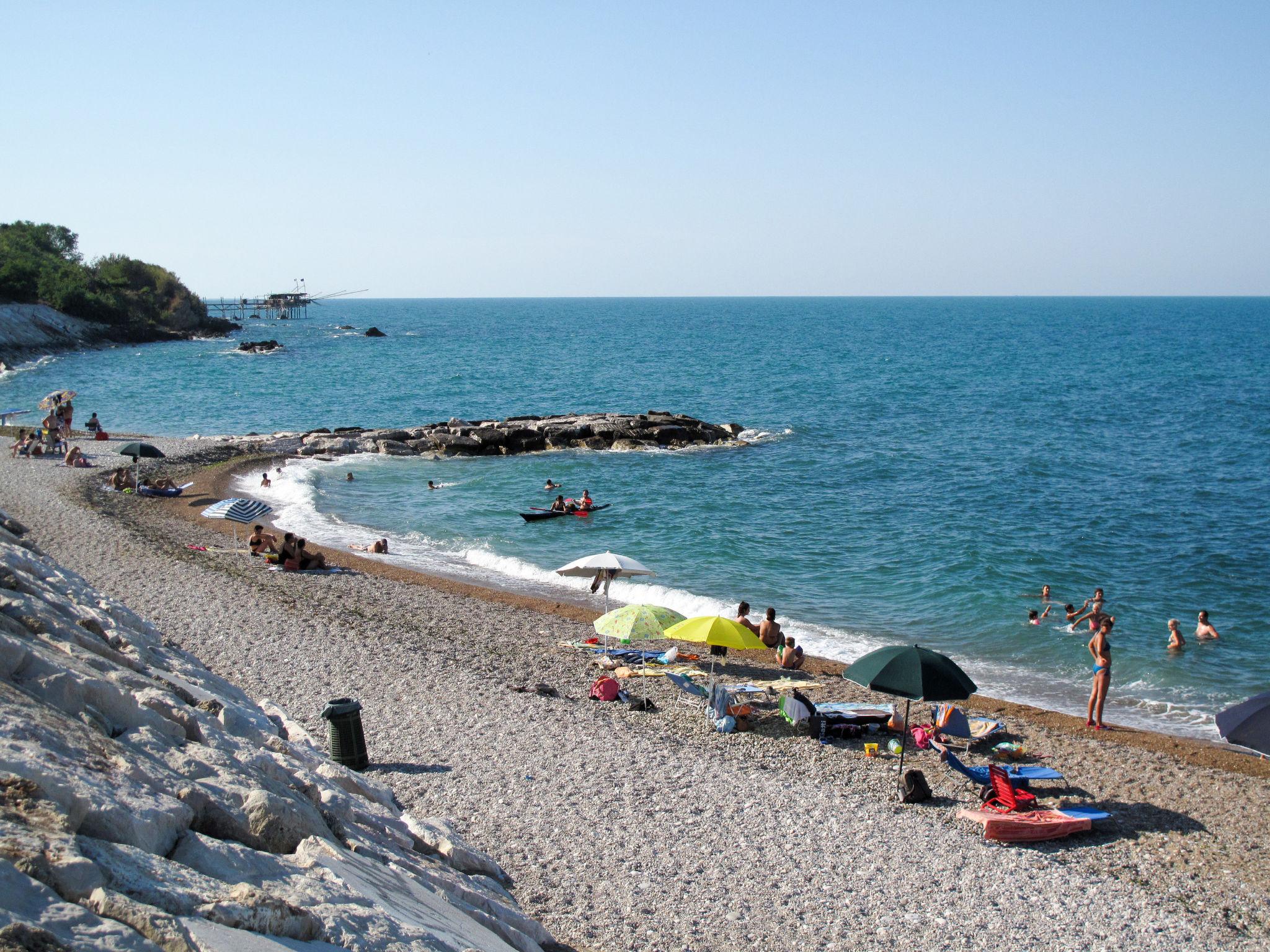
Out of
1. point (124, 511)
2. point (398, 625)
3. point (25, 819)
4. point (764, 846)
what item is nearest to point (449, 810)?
point (764, 846)

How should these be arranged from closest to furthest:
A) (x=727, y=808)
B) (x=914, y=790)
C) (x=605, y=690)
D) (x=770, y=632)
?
1. (x=727, y=808)
2. (x=914, y=790)
3. (x=605, y=690)
4. (x=770, y=632)

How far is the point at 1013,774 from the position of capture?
1294 centimetres

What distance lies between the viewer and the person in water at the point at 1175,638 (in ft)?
67.2

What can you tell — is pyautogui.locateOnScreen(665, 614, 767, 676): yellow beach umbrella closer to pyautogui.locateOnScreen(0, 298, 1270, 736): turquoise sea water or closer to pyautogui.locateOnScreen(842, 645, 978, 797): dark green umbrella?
pyautogui.locateOnScreen(842, 645, 978, 797): dark green umbrella

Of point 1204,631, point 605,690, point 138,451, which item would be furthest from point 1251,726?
point 138,451

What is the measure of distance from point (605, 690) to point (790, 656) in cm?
419

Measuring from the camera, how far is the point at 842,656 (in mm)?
20125

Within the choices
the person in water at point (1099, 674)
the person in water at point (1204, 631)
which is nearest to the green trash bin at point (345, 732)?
the person in water at point (1099, 674)

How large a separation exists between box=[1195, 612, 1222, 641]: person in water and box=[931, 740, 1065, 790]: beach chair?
993 centimetres

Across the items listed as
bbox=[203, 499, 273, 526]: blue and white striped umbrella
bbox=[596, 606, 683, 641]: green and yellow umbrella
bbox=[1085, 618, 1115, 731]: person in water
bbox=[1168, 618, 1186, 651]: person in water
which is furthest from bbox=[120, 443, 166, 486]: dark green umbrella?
→ bbox=[1168, 618, 1186, 651]: person in water

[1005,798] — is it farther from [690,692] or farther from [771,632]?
[771,632]

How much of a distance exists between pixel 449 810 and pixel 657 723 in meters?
4.50

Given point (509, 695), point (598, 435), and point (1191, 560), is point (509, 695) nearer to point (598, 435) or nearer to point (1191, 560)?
point (1191, 560)

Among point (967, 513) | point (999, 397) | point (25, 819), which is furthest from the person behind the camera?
point (999, 397)
